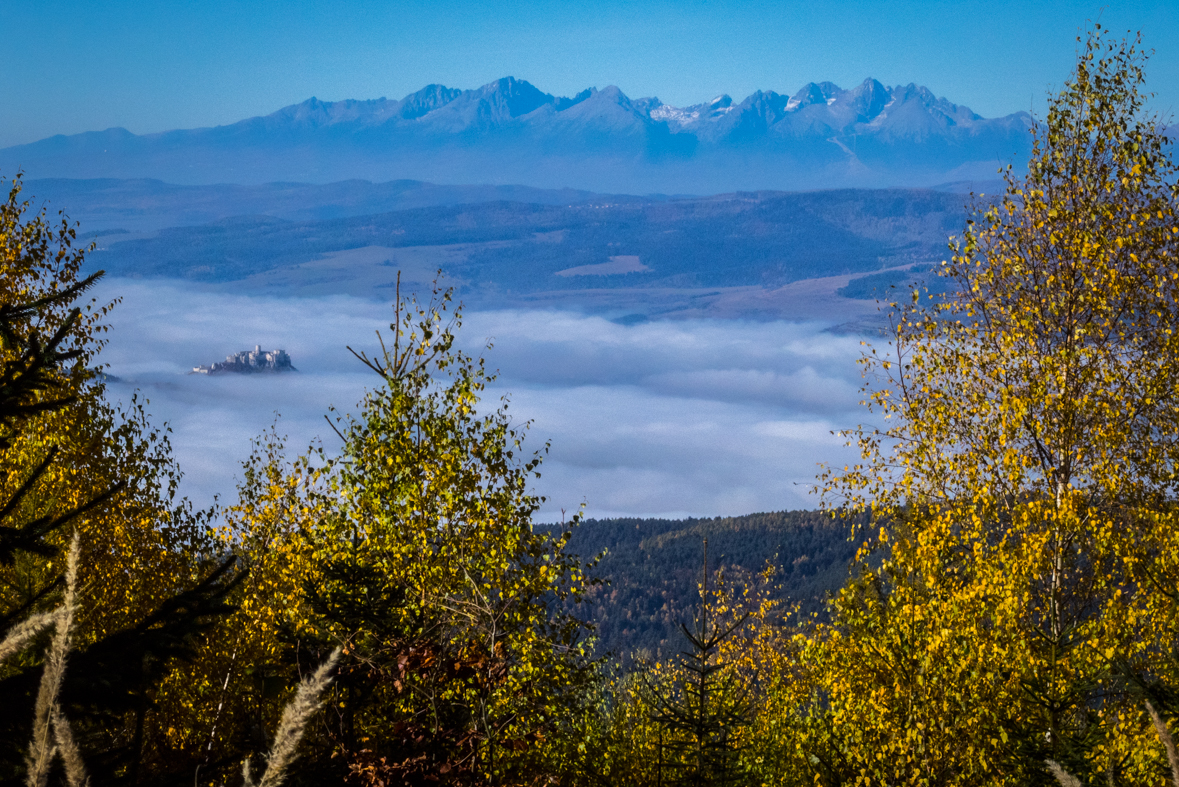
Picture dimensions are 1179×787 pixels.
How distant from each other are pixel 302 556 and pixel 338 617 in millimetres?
5605

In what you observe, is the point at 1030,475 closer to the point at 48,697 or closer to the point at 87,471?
the point at 48,697

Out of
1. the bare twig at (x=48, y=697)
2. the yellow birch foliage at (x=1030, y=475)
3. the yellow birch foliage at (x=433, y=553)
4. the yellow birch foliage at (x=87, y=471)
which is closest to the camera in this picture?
the bare twig at (x=48, y=697)

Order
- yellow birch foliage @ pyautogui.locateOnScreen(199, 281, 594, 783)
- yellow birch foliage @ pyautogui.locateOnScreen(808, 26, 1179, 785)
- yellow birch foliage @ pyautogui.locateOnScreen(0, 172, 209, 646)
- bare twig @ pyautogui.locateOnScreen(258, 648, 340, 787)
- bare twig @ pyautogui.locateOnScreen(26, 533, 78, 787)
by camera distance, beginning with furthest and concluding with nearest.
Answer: yellow birch foliage @ pyautogui.locateOnScreen(0, 172, 209, 646), yellow birch foliage @ pyautogui.locateOnScreen(808, 26, 1179, 785), yellow birch foliage @ pyautogui.locateOnScreen(199, 281, 594, 783), bare twig @ pyautogui.locateOnScreen(26, 533, 78, 787), bare twig @ pyautogui.locateOnScreen(258, 648, 340, 787)

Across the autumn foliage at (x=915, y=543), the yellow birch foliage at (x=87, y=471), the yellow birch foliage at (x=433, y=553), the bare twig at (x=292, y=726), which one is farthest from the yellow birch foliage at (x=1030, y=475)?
the yellow birch foliage at (x=87, y=471)

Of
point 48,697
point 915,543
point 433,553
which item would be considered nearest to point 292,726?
point 48,697

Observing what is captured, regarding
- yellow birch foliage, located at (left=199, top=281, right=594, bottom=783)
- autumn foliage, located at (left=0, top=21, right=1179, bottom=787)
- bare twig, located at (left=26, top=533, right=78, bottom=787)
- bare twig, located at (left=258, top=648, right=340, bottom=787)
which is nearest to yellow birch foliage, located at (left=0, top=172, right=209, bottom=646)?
autumn foliage, located at (left=0, top=21, right=1179, bottom=787)

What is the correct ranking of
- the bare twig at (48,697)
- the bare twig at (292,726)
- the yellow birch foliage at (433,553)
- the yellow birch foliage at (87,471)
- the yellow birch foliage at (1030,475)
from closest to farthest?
the bare twig at (292,726) < the bare twig at (48,697) < the yellow birch foliage at (433,553) < the yellow birch foliage at (1030,475) < the yellow birch foliage at (87,471)

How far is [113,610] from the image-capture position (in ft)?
82.8

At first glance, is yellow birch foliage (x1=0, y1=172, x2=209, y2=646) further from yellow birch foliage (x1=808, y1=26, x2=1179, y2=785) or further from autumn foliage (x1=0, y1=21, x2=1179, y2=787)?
yellow birch foliage (x1=808, y1=26, x2=1179, y2=785)

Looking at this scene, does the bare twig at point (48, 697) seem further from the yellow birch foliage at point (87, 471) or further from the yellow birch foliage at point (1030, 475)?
the yellow birch foliage at point (87, 471)

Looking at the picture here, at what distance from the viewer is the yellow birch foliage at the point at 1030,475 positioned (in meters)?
17.6

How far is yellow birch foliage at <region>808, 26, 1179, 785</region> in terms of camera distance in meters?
17.6

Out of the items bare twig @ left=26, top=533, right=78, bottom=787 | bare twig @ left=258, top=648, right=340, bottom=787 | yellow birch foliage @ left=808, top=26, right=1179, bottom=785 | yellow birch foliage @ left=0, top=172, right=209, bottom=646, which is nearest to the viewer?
bare twig @ left=258, top=648, right=340, bottom=787

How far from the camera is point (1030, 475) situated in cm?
2109
